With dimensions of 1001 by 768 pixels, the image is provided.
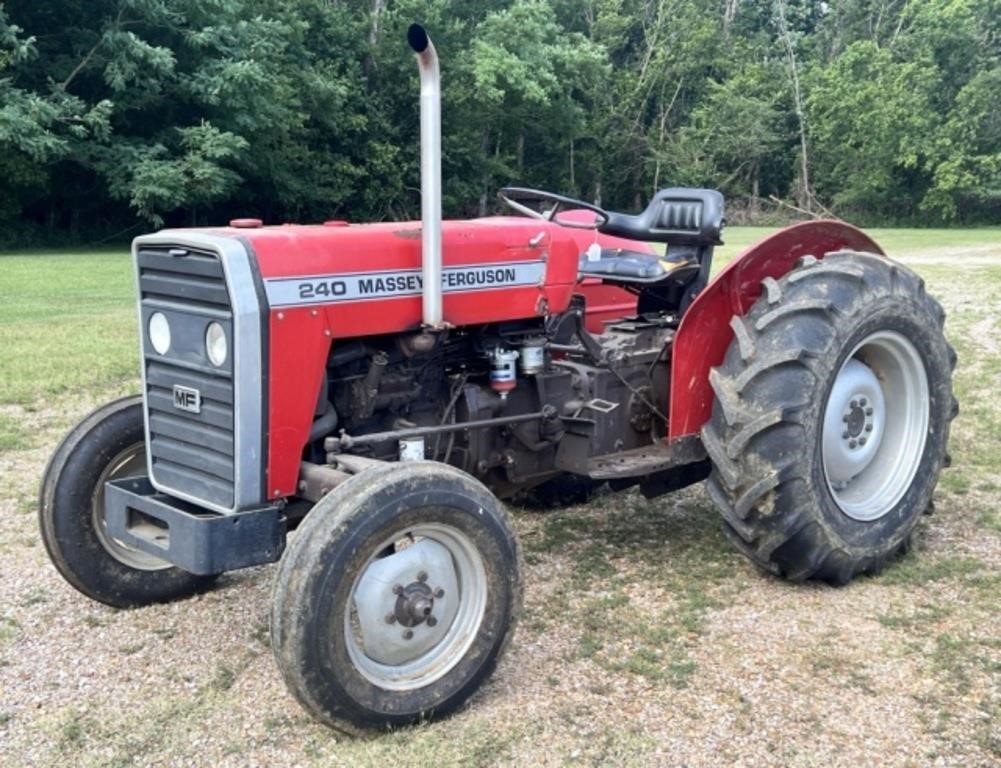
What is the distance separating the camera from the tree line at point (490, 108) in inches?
1043

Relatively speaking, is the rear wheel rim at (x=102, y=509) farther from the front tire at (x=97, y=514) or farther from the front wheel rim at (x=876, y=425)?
the front wheel rim at (x=876, y=425)

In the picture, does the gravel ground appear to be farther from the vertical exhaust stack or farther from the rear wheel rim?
the vertical exhaust stack

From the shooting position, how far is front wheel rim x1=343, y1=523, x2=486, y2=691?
3195 mm

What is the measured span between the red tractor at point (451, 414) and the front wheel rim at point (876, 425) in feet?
0.04

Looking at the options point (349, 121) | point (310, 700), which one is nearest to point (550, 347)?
point (310, 700)

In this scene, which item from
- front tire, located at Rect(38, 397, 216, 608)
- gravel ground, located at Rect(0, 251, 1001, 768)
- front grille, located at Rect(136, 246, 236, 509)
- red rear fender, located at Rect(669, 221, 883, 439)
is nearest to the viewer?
gravel ground, located at Rect(0, 251, 1001, 768)

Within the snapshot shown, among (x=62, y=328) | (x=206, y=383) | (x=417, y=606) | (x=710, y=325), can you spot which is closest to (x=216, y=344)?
(x=206, y=383)

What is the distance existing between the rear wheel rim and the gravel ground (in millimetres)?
196

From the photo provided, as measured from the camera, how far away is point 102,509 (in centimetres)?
409

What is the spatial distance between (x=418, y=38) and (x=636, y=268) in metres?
1.88

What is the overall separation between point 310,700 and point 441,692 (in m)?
0.44

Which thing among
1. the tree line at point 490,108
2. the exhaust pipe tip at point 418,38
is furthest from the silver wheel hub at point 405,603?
the tree line at point 490,108

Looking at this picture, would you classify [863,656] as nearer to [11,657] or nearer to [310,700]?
[310,700]

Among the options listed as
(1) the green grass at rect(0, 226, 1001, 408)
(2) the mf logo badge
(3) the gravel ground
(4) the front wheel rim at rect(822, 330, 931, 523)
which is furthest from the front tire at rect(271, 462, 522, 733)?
A: (1) the green grass at rect(0, 226, 1001, 408)
